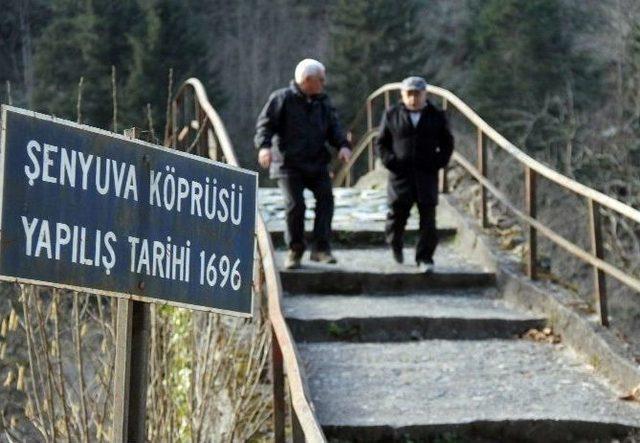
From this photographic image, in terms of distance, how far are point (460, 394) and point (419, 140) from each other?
2.56 metres

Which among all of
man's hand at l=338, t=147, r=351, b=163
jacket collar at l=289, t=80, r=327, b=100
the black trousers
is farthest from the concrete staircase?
jacket collar at l=289, t=80, r=327, b=100

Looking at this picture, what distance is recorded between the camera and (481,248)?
9445mm

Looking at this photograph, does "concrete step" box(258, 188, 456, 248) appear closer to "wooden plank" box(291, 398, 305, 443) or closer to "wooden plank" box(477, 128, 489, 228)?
"wooden plank" box(477, 128, 489, 228)

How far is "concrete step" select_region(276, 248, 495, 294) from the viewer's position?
28.3ft

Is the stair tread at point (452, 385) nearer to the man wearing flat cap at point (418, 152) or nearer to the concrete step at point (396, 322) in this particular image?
the concrete step at point (396, 322)

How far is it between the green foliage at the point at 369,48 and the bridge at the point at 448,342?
79.9ft

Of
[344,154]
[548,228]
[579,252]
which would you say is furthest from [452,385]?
[344,154]

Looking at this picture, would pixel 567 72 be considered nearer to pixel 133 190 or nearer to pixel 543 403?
pixel 543 403

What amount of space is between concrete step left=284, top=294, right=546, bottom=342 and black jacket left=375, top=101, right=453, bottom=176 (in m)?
1.08

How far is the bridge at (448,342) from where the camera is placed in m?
6.08

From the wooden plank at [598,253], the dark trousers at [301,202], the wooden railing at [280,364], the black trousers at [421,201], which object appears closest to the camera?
the wooden railing at [280,364]

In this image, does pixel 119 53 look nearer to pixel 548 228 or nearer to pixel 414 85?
pixel 414 85

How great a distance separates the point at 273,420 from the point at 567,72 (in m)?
28.3

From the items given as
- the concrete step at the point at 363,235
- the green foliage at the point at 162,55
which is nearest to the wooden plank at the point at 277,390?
the concrete step at the point at 363,235
